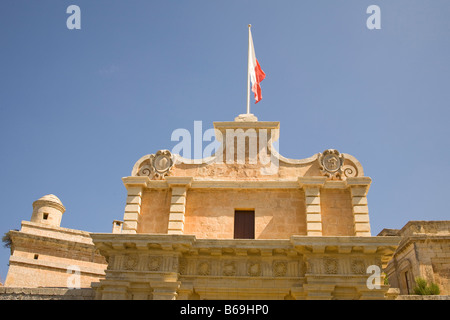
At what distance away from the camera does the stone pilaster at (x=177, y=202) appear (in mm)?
14023

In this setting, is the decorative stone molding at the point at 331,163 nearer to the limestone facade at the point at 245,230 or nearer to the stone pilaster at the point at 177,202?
the limestone facade at the point at 245,230

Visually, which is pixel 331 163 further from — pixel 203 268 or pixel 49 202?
pixel 49 202

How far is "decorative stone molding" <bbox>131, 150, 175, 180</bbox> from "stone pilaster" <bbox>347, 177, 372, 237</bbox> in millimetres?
6554

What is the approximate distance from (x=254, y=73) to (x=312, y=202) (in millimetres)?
6390

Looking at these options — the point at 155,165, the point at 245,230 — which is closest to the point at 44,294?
the point at 155,165

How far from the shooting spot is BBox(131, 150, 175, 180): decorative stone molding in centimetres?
1518

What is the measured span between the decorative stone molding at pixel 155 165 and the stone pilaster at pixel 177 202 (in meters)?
0.60

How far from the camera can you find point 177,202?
14.5 m

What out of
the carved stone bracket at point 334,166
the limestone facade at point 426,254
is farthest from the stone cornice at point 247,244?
the limestone facade at point 426,254

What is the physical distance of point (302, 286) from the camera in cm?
1263

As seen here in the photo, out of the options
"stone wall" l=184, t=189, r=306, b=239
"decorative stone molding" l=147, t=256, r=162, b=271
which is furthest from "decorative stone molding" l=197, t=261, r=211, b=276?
"decorative stone molding" l=147, t=256, r=162, b=271
